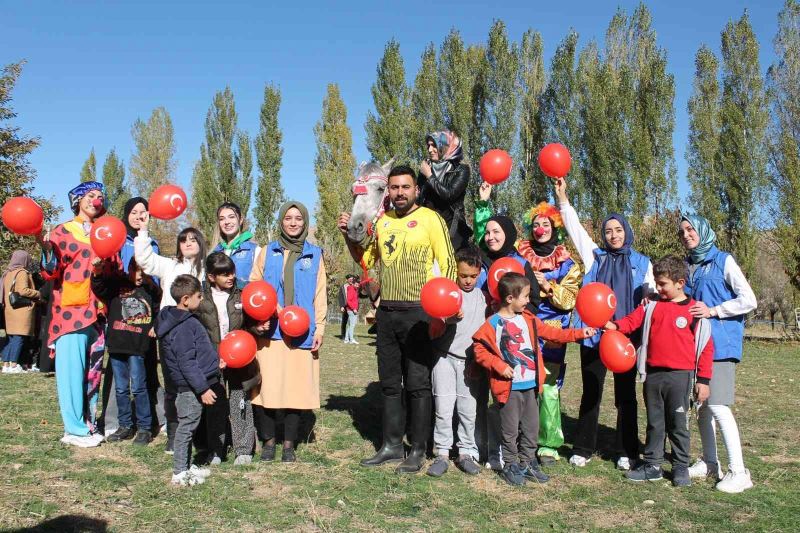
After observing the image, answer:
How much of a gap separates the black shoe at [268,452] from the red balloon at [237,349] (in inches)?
32.5

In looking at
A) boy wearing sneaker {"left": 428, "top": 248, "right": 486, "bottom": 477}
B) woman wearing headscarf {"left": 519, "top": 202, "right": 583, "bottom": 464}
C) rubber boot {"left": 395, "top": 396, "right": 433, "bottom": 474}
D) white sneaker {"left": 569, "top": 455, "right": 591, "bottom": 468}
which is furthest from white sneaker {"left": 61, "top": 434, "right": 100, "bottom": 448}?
white sneaker {"left": 569, "top": 455, "right": 591, "bottom": 468}

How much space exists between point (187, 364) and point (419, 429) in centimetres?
180

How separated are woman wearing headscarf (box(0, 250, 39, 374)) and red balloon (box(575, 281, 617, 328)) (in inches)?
354

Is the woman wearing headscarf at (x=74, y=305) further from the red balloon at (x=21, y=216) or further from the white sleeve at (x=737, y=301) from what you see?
the white sleeve at (x=737, y=301)

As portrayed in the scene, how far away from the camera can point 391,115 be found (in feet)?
88.3

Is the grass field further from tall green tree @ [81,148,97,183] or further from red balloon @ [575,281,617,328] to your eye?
tall green tree @ [81,148,97,183]

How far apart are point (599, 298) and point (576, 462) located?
145 cm

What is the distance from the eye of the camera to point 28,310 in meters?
10.6

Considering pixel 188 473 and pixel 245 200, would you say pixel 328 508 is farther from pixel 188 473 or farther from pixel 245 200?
pixel 245 200

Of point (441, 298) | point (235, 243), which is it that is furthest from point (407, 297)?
point (235, 243)

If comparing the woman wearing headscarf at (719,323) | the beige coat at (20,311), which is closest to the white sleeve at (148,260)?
the woman wearing headscarf at (719,323)

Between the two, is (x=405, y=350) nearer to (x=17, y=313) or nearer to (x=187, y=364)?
(x=187, y=364)

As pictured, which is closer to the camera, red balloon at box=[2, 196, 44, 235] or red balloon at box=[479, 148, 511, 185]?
red balloon at box=[2, 196, 44, 235]

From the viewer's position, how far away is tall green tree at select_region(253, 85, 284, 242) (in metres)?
32.4
